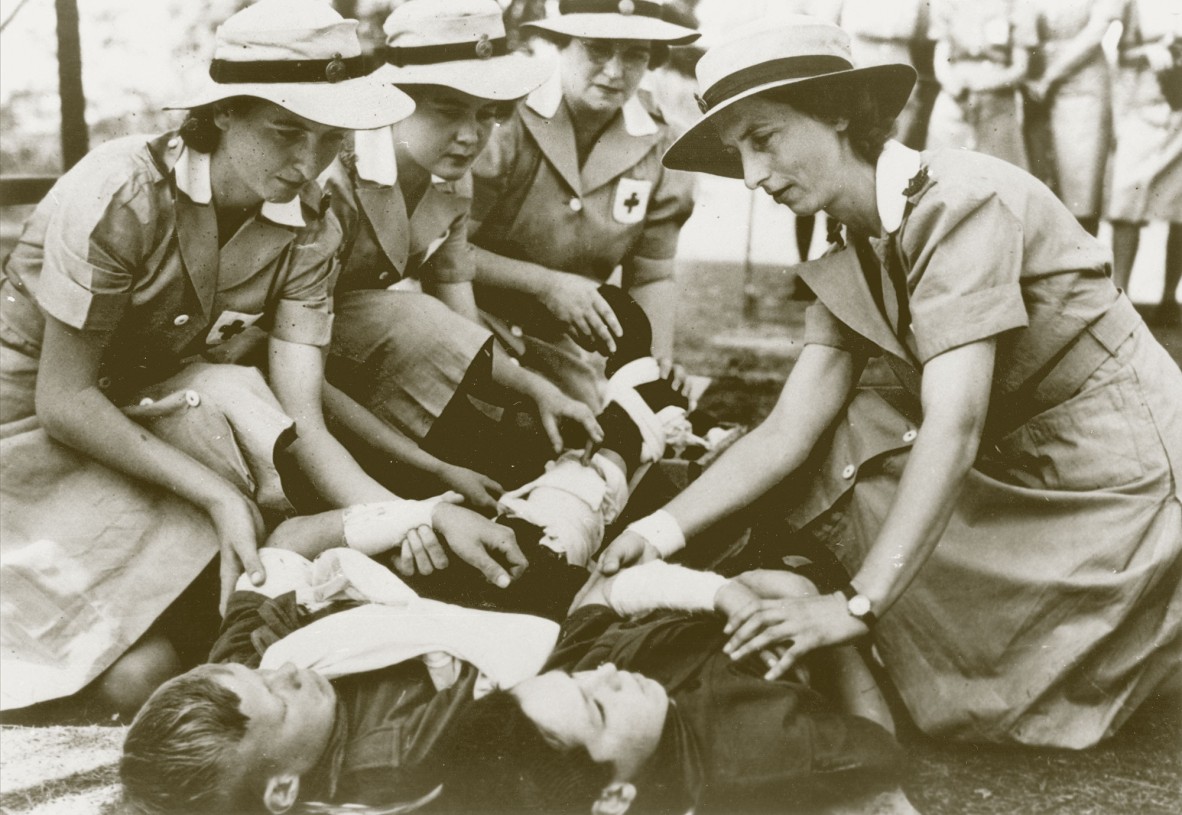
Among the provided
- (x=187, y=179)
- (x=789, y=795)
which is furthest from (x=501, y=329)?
(x=789, y=795)

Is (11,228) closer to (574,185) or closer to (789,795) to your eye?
(574,185)

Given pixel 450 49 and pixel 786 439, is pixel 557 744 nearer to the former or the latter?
pixel 786 439

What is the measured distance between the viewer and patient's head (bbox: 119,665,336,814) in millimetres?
2021

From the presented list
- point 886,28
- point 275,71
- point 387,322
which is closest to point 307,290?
point 387,322

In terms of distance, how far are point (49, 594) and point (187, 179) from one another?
3.11ft

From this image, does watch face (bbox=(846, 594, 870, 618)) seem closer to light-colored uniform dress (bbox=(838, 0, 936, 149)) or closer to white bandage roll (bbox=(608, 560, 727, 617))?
white bandage roll (bbox=(608, 560, 727, 617))

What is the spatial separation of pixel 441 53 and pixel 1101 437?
5.78 feet

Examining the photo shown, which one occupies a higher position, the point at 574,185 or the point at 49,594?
the point at 574,185

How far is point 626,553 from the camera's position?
2.59 meters

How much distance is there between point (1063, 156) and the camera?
456 centimetres

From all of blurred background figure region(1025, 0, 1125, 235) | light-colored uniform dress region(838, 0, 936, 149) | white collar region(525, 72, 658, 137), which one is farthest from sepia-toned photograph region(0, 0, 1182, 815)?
blurred background figure region(1025, 0, 1125, 235)

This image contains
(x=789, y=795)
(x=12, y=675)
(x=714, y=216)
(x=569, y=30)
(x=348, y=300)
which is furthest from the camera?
(x=714, y=216)

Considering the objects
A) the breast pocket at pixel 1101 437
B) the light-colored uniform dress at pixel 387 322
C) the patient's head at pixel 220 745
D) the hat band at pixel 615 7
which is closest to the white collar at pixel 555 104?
the hat band at pixel 615 7

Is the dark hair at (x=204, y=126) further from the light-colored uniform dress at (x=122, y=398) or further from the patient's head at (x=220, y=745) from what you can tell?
the patient's head at (x=220, y=745)
